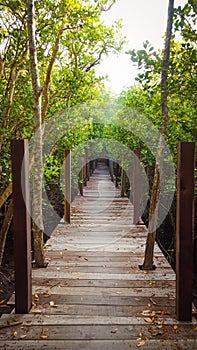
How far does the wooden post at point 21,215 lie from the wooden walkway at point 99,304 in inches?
10.6

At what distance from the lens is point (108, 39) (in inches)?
206

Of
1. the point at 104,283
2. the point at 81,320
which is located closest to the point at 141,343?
the point at 81,320

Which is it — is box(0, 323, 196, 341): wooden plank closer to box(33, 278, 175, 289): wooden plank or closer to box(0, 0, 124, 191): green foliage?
box(33, 278, 175, 289): wooden plank

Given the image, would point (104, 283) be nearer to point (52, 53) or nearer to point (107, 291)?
point (107, 291)

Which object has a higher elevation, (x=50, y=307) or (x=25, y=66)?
(x=25, y=66)

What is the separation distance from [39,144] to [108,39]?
2479 millimetres

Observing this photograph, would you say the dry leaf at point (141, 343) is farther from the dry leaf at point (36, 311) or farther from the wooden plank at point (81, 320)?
the dry leaf at point (36, 311)

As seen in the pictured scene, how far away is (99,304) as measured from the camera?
9.20 feet

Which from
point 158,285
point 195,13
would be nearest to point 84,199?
point 158,285

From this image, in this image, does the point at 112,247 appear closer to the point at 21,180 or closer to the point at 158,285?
the point at 158,285

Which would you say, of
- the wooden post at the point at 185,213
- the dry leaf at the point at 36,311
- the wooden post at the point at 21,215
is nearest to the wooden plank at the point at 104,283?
the dry leaf at the point at 36,311

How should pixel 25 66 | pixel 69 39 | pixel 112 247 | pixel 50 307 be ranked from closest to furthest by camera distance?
pixel 50 307 → pixel 25 66 → pixel 112 247 → pixel 69 39

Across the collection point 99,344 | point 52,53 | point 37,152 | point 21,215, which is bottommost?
point 99,344

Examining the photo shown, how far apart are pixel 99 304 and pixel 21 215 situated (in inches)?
37.2
